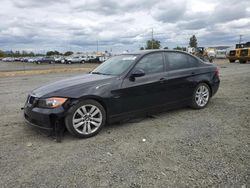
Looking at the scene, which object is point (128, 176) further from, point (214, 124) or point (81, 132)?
point (214, 124)

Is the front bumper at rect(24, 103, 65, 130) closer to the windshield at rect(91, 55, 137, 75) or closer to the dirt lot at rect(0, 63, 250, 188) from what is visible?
the dirt lot at rect(0, 63, 250, 188)

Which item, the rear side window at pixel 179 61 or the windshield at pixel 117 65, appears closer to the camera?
the windshield at pixel 117 65

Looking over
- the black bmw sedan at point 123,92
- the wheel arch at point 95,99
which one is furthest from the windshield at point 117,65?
the wheel arch at point 95,99

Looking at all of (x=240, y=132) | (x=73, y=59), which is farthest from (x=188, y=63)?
(x=73, y=59)

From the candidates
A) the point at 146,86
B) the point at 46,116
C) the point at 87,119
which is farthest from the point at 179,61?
the point at 46,116

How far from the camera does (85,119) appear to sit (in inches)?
157

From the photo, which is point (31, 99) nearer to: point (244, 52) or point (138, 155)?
point (138, 155)

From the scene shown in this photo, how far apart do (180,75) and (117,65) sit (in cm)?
145

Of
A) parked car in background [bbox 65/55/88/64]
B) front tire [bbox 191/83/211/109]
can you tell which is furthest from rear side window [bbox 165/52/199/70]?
parked car in background [bbox 65/55/88/64]

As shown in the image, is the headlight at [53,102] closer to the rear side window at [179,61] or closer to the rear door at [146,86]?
the rear door at [146,86]

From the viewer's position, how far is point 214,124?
4527 millimetres

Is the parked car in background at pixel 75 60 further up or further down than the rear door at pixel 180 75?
further up

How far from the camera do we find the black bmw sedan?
12.6ft

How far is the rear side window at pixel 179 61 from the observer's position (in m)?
5.16
